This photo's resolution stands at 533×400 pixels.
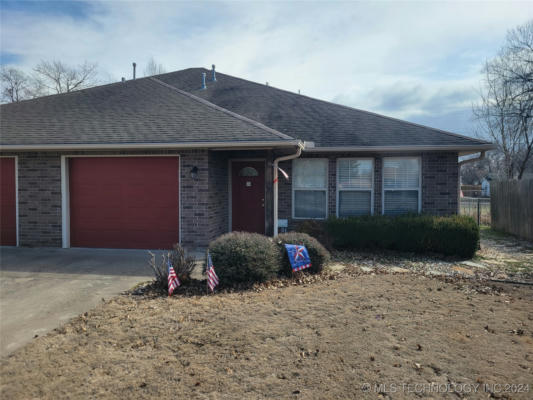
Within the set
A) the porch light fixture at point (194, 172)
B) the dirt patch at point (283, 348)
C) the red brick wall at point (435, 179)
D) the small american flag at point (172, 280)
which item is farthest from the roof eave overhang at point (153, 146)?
the dirt patch at point (283, 348)

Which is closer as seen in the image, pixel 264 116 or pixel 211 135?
pixel 211 135

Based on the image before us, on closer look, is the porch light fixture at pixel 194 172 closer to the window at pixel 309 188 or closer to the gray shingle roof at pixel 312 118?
the window at pixel 309 188

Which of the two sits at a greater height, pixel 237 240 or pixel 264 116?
pixel 264 116

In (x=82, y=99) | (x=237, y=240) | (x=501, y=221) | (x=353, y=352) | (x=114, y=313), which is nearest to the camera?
(x=353, y=352)

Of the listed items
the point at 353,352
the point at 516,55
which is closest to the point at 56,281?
the point at 353,352

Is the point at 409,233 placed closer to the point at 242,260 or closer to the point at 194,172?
the point at 242,260

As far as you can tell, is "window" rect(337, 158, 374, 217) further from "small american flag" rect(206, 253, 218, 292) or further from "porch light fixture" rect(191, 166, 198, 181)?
→ "small american flag" rect(206, 253, 218, 292)

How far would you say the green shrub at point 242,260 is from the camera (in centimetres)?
602

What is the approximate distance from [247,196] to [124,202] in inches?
130

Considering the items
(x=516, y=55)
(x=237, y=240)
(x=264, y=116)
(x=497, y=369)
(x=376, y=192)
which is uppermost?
(x=516, y=55)

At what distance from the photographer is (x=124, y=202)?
9.51 meters

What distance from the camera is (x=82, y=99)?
11.5 m

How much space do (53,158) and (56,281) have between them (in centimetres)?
417

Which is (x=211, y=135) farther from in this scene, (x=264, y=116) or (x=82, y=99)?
(x=82, y=99)
